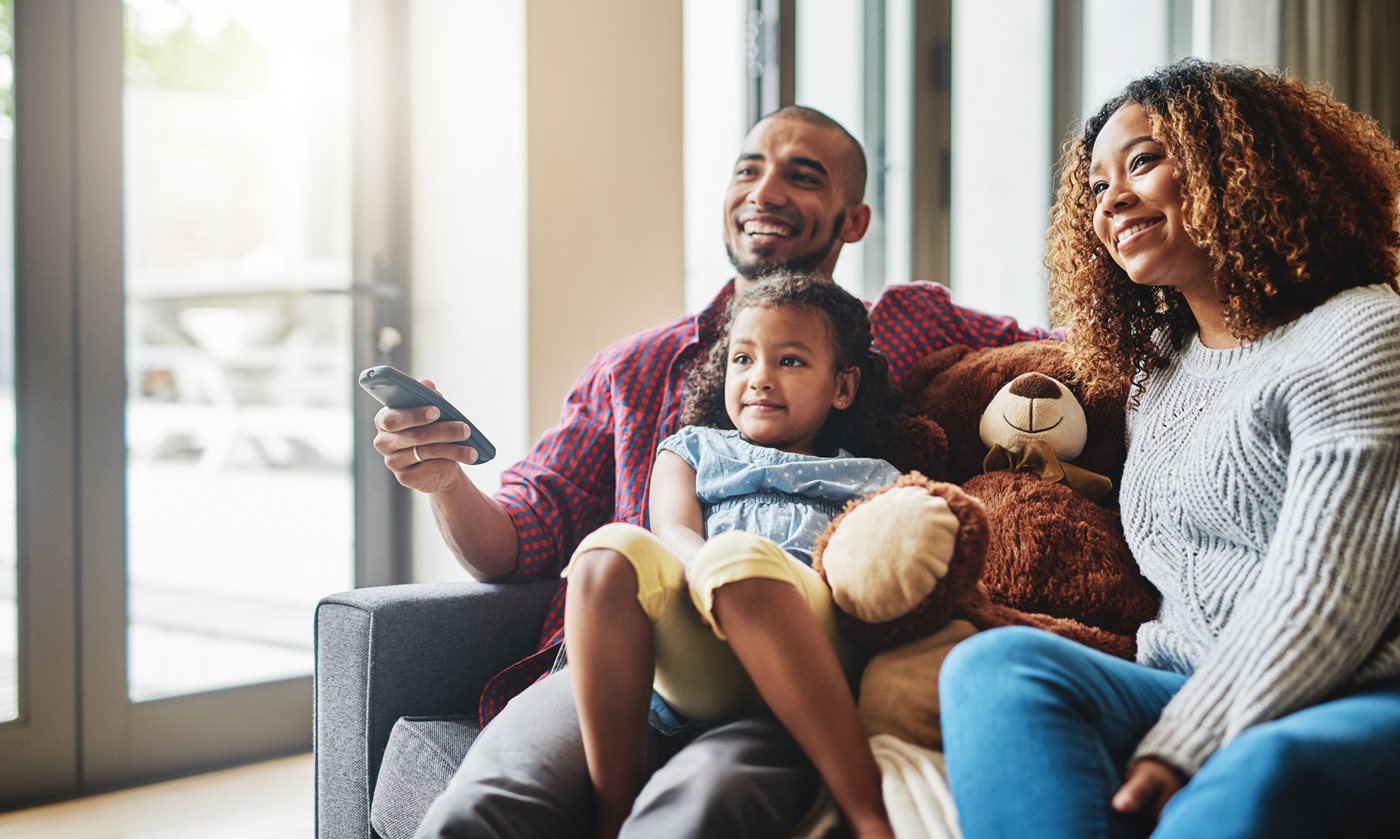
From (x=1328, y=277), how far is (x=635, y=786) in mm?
882

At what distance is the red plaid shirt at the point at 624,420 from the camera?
5.20 ft

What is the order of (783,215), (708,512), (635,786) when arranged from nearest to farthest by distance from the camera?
(635,786), (708,512), (783,215)

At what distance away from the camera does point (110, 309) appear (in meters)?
2.00

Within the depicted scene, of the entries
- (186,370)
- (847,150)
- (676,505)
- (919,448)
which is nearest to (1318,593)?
(919,448)

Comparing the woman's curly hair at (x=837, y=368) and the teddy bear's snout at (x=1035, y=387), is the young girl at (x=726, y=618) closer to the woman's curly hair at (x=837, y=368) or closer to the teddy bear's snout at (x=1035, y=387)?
the woman's curly hair at (x=837, y=368)

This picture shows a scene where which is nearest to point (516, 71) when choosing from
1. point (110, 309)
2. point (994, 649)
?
point (110, 309)

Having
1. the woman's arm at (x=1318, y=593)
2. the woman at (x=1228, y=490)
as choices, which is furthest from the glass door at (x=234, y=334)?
the woman's arm at (x=1318, y=593)

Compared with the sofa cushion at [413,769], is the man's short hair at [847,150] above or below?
above

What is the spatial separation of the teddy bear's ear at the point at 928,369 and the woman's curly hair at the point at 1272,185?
454 millimetres

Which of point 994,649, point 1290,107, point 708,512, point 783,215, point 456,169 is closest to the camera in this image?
point 994,649

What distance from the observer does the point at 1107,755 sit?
916mm

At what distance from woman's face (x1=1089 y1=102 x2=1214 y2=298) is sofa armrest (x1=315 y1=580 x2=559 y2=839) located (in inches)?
35.7

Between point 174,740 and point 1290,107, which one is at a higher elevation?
point 1290,107

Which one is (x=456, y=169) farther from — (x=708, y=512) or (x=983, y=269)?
(x=983, y=269)
